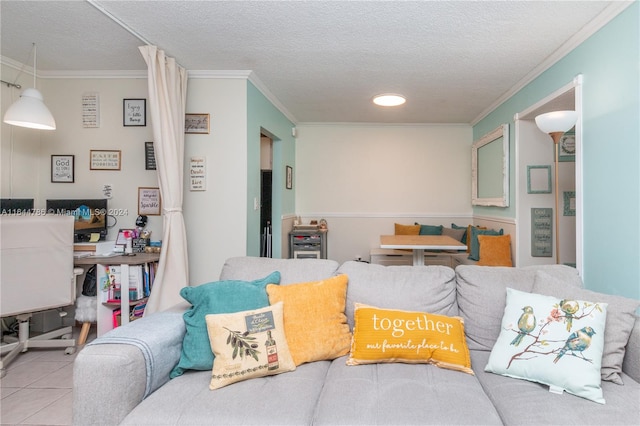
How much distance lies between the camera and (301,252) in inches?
207

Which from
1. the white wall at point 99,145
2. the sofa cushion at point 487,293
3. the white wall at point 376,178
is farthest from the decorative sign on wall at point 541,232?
the white wall at point 99,145

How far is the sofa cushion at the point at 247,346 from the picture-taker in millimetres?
1442

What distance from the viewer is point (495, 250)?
13.5 feet

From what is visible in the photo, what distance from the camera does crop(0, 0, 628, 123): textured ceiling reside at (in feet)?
7.78

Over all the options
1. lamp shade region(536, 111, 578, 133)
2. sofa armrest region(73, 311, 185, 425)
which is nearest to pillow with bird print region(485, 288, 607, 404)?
sofa armrest region(73, 311, 185, 425)

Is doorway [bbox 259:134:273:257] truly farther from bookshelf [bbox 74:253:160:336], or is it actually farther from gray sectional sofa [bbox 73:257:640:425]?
gray sectional sofa [bbox 73:257:640:425]

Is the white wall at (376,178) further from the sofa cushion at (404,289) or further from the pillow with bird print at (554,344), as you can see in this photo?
the pillow with bird print at (554,344)

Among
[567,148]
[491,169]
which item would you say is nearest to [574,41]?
[567,148]

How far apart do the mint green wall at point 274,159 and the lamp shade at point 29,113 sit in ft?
5.42

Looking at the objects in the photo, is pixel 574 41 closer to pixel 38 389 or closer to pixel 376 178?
pixel 376 178

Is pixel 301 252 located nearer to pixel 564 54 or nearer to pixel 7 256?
pixel 7 256

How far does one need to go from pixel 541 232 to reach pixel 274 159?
3505 mm

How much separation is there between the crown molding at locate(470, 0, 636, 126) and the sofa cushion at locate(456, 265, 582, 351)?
178 centimetres

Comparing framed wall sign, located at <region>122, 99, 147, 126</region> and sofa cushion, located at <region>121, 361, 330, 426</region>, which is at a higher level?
framed wall sign, located at <region>122, 99, 147, 126</region>
